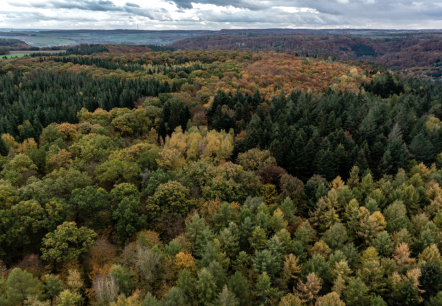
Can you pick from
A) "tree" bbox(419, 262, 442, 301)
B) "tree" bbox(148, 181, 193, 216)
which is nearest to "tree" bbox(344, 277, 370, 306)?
"tree" bbox(419, 262, 442, 301)

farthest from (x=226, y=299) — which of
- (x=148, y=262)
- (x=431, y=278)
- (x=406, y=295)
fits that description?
(x=431, y=278)

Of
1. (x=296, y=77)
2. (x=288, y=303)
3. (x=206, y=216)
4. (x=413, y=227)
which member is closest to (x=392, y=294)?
(x=288, y=303)

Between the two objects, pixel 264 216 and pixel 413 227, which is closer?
pixel 264 216

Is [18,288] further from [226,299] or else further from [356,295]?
[356,295]

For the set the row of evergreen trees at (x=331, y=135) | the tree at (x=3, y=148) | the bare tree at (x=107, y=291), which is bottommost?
the tree at (x=3, y=148)

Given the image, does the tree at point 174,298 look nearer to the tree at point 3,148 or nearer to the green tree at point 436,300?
the green tree at point 436,300

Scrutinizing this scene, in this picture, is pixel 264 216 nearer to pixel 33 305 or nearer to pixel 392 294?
pixel 392 294

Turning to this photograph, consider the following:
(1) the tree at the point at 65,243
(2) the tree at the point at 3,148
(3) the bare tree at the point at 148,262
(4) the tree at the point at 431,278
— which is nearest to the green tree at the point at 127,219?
(1) the tree at the point at 65,243
